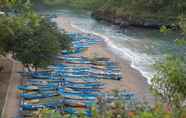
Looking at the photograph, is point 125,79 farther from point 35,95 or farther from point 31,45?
point 35,95

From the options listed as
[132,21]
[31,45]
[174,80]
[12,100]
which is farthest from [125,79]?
[132,21]

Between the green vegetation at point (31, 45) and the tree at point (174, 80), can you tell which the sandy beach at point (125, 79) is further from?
the tree at point (174, 80)

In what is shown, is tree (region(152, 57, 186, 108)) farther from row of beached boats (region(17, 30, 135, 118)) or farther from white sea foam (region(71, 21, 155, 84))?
white sea foam (region(71, 21, 155, 84))

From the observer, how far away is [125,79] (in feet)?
104

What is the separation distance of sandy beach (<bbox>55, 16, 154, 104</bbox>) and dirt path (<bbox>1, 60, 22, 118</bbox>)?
5.90 metres

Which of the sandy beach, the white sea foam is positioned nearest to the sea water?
the white sea foam

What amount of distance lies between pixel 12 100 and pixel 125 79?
10638mm

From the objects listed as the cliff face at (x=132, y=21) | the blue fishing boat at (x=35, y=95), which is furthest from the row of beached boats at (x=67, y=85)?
the cliff face at (x=132, y=21)

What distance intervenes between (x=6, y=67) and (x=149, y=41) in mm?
24093

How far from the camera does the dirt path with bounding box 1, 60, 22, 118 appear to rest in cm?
2150

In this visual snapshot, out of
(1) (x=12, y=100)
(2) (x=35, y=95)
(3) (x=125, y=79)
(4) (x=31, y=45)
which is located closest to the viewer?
(1) (x=12, y=100)

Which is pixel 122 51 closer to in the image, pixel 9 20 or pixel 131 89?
pixel 131 89

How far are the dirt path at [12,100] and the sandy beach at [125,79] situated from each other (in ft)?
19.3

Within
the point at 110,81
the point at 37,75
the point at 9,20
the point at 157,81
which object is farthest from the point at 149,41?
the point at 157,81
